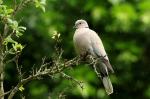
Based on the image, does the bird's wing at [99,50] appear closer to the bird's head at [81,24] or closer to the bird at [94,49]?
the bird at [94,49]

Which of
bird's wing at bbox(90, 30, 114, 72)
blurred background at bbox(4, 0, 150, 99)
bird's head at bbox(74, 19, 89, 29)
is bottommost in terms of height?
bird's wing at bbox(90, 30, 114, 72)

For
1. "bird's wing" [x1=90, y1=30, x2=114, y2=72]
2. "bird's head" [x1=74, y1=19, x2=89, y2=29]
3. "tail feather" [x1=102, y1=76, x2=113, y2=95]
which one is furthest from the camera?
"bird's head" [x1=74, y1=19, x2=89, y2=29]

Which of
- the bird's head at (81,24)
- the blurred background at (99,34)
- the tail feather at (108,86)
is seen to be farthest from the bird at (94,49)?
the blurred background at (99,34)

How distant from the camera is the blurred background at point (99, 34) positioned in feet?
36.8

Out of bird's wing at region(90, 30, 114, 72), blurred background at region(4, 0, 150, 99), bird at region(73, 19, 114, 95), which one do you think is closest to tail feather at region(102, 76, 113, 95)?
bird at region(73, 19, 114, 95)

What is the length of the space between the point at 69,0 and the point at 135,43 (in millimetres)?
1377

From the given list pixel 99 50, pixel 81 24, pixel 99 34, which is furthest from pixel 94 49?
pixel 99 34

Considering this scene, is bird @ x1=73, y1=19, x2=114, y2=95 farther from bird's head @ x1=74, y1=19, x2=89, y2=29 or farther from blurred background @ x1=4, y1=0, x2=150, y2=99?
blurred background @ x1=4, y1=0, x2=150, y2=99

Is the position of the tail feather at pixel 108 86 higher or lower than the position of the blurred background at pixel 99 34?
lower

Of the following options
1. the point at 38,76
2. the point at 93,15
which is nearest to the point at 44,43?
the point at 93,15

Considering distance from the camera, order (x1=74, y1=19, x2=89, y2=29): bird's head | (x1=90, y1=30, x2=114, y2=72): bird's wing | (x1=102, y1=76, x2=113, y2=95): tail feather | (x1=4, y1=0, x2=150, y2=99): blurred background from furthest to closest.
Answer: (x1=4, y1=0, x2=150, y2=99): blurred background, (x1=74, y1=19, x2=89, y2=29): bird's head, (x1=90, y1=30, x2=114, y2=72): bird's wing, (x1=102, y1=76, x2=113, y2=95): tail feather

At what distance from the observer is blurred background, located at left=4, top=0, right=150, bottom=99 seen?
36.8 ft

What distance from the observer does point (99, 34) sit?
12.0 m

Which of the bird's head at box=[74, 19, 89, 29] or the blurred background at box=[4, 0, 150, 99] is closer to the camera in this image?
the bird's head at box=[74, 19, 89, 29]
